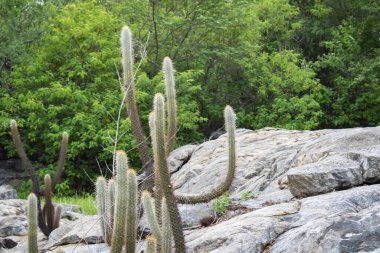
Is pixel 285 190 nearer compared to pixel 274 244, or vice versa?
pixel 274 244

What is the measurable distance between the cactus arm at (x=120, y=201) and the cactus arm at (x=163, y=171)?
60cm

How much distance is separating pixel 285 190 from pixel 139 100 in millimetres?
10967

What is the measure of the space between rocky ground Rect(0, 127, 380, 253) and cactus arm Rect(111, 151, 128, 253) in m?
0.72

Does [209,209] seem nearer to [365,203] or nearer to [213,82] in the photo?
[365,203]

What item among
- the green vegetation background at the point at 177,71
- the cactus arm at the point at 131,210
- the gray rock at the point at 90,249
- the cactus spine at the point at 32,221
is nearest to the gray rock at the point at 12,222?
the gray rock at the point at 90,249

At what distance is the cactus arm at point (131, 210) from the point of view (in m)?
5.77

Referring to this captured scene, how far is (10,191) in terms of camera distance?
15.7 m

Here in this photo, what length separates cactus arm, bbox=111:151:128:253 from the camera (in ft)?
18.6

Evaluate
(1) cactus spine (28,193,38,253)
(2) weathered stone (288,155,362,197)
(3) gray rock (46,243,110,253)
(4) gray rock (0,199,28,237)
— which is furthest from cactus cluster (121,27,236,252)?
(4) gray rock (0,199,28,237)

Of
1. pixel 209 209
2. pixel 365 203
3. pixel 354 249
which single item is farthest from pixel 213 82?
pixel 354 249

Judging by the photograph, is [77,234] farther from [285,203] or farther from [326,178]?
[326,178]

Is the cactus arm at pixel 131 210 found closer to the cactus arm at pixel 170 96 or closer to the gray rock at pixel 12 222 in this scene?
the cactus arm at pixel 170 96

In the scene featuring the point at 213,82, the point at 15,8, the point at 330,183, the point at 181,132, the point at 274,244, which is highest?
the point at 15,8

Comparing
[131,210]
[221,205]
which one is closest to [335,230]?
[131,210]
